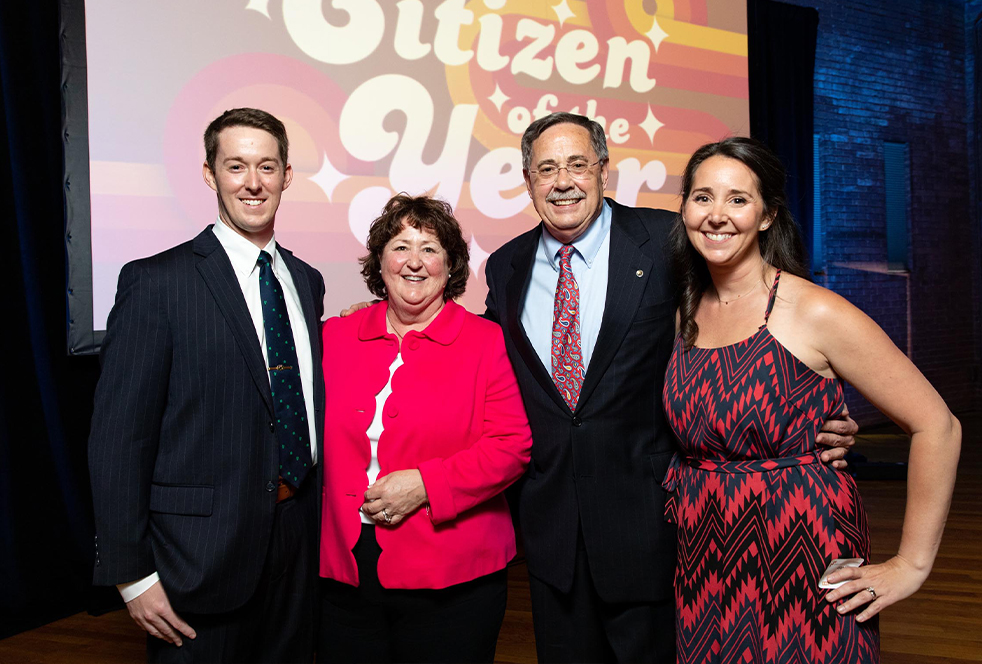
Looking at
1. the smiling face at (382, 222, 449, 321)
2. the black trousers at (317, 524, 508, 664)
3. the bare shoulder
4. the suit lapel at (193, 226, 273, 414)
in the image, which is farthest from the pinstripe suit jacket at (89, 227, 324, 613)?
the bare shoulder

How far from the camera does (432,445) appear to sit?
5.62 feet

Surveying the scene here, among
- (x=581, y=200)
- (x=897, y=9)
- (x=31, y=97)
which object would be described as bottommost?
(x=581, y=200)

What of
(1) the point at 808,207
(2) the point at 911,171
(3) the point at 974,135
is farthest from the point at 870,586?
(3) the point at 974,135

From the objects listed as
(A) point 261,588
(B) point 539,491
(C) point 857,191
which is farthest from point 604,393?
(C) point 857,191

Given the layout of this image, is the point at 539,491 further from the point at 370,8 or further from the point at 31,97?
the point at 31,97

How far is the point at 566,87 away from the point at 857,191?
4.91m

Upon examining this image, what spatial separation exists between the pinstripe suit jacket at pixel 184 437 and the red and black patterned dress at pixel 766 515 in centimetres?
98

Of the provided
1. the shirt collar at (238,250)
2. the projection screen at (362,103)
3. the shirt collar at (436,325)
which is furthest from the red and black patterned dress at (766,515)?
the projection screen at (362,103)

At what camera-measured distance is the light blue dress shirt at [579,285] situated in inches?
75.2

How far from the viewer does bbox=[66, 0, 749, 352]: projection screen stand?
308cm

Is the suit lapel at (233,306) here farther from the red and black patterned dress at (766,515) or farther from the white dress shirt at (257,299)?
the red and black patterned dress at (766,515)

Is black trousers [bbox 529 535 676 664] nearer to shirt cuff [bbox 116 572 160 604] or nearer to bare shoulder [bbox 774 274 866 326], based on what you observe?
bare shoulder [bbox 774 274 866 326]

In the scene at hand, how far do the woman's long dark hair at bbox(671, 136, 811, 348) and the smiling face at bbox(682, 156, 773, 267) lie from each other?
22 millimetres

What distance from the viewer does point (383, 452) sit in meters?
1.70
